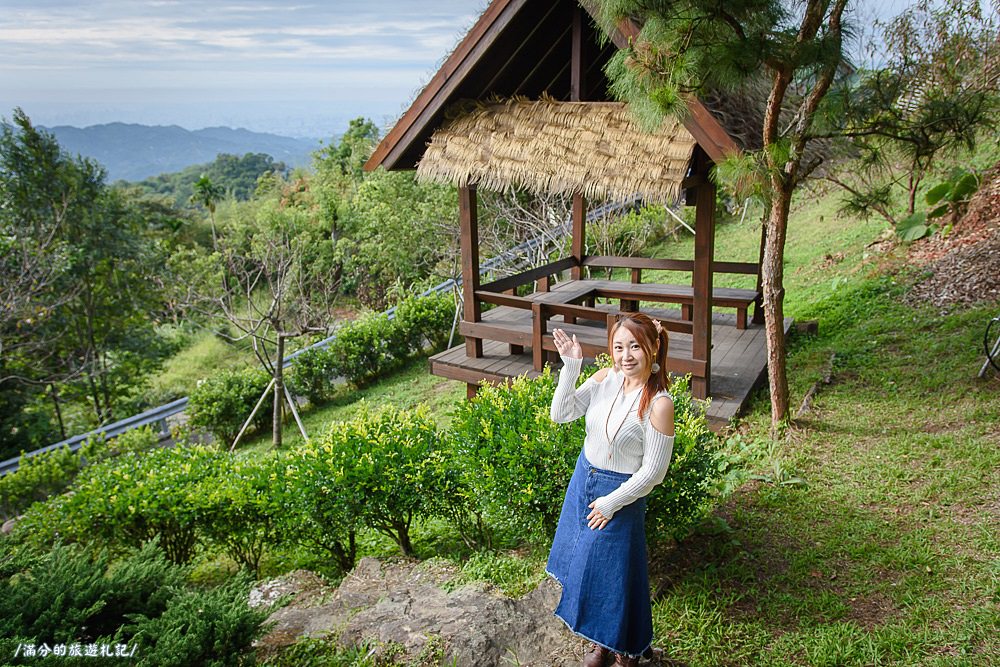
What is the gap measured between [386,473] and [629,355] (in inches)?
92.6

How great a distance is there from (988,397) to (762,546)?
118 inches

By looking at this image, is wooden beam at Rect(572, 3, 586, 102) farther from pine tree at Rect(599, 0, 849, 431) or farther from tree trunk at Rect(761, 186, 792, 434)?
tree trunk at Rect(761, 186, 792, 434)

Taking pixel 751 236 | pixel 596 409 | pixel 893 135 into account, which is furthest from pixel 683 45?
pixel 751 236

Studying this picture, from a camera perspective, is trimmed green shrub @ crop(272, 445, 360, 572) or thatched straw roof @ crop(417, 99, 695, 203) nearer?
trimmed green shrub @ crop(272, 445, 360, 572)

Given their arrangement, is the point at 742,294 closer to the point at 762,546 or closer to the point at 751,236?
the point at 762,546

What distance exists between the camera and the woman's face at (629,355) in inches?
103

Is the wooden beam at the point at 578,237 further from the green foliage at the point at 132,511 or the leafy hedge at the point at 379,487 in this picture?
the green foliage at the point at 132,511

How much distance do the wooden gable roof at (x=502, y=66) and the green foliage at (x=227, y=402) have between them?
5.25 metres

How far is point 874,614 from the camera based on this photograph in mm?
3395

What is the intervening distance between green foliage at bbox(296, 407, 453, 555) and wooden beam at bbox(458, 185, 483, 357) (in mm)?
2885

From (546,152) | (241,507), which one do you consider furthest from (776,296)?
(241,507)

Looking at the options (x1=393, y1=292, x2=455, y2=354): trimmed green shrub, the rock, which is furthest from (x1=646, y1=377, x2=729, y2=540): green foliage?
(x1=393, y1=292, x2=455, y2=354): trimmed green shrub

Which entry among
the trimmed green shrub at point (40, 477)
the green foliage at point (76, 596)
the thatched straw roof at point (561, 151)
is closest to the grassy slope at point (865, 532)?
the green foliage at point (76, 596)

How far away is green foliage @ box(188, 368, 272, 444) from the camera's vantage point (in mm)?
10422
